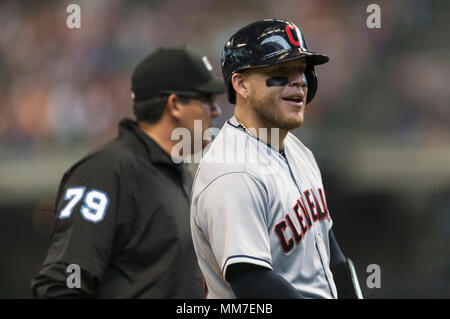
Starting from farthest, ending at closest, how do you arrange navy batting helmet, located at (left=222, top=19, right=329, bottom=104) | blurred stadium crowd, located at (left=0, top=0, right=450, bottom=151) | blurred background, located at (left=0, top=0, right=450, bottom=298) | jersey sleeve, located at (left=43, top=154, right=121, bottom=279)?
blurred stadium crowd, located at (left=0, top=0, right=450, bottom=151)
blurred background, located at (left=0, top=0, right=450, bottom=298)
jersey sleeve, located at (left=43, top=154, right=121, bottom=279)
navy batting helmet, located at (left=222, top=19, right=329, bottom=104)

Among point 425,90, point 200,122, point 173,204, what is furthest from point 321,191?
point 425,90

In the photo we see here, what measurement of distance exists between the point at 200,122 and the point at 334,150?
9.41 feet

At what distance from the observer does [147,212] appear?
249 centimetres

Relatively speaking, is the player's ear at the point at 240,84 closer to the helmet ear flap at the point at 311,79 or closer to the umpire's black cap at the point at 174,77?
the helmet ear flap at the point at 311,79

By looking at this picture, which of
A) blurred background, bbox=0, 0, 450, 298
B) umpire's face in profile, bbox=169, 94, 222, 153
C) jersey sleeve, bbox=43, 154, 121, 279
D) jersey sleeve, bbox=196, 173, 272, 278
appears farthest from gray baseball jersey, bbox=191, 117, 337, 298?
blurred background, bbox=0, 0, 450, 298

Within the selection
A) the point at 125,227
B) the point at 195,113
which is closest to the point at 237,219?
the point at 125,227

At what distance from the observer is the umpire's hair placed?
2.85m

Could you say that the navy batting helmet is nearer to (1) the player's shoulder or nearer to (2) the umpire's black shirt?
(1) the player's shoulder

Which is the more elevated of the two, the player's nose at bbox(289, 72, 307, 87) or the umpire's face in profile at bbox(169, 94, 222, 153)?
the player's nose at bbox(289, 72, 307, 87)

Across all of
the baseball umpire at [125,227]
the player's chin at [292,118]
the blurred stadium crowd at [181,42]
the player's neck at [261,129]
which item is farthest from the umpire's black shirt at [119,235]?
the blurred stadium crowd at [181,42]

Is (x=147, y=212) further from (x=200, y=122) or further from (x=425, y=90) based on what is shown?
(x=425, y=90)

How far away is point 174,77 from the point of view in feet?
9.51

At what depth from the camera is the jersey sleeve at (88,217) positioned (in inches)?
91.8

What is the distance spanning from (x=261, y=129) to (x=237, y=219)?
368 millimetres
